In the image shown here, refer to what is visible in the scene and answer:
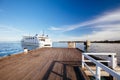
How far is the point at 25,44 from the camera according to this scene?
2347 inches

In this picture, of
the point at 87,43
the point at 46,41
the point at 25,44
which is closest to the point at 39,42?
the point at 46,41

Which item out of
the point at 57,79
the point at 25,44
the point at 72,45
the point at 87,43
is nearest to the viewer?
the point at 57,79

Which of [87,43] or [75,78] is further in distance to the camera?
[87,43]

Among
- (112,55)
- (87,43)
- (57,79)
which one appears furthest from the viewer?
(87,43)

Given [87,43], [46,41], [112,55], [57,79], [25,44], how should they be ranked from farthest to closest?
[87,43] < [25,44] < [46,41] < [112,55] < [57,79]

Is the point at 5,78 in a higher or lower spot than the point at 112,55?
lower

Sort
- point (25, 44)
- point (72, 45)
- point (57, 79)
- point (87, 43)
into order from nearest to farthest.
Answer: point (57, 79) < point (72, 45) < point (25, 44) < point (87, 43)

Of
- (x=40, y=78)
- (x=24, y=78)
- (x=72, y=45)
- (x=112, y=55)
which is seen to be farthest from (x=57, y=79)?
(x=72, y=45)

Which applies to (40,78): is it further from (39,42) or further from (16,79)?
(39,42)

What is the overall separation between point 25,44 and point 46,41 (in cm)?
2235

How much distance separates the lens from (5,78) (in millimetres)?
4617

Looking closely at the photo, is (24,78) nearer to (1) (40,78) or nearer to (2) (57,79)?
(1) (40,78)

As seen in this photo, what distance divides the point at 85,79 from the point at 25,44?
58167mm

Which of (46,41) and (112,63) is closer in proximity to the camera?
(112,63)
